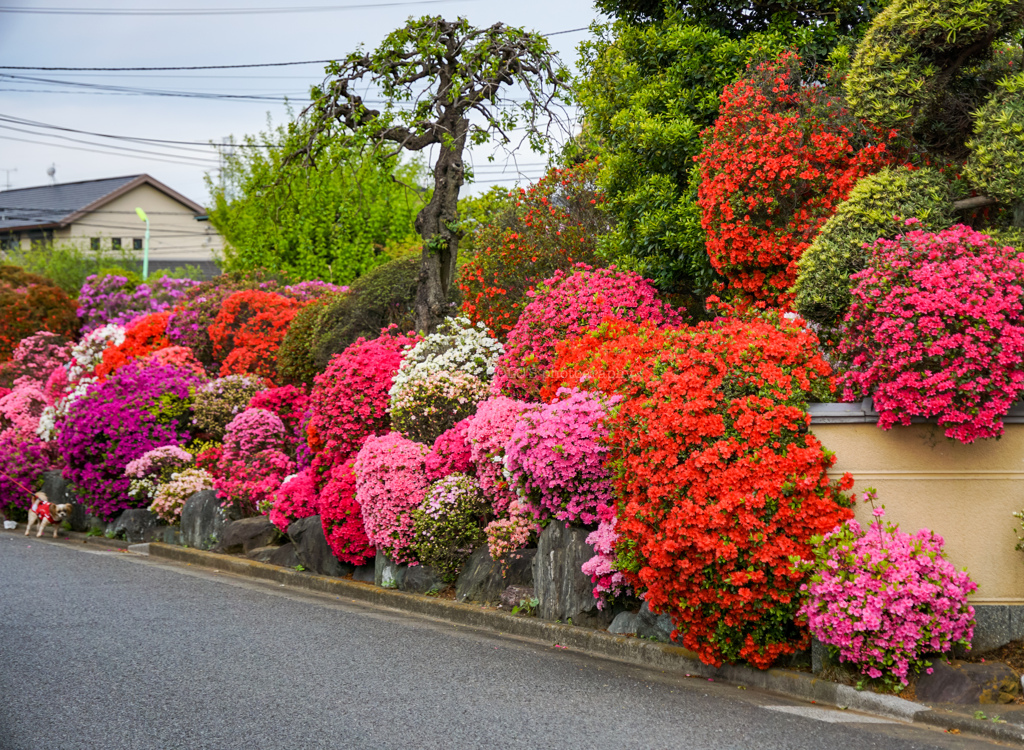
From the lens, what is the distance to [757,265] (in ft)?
29.3

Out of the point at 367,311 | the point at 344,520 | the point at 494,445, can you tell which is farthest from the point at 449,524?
the point at 367,311

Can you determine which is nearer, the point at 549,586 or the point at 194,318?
the point at 549,586

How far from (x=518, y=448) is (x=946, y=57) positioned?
183 inches

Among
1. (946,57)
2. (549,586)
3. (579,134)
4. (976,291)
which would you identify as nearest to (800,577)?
(976,291)

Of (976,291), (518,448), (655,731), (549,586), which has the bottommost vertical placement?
(655,731)

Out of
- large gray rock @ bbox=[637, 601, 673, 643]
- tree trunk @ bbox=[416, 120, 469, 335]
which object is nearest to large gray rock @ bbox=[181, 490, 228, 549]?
tree trunk @ bbox=[416, 120, 469, 335]

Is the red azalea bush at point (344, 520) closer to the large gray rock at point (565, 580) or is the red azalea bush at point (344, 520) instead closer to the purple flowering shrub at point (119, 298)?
the large gray rock at point (565, 580)

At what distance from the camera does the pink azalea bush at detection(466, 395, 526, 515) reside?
8977 mm

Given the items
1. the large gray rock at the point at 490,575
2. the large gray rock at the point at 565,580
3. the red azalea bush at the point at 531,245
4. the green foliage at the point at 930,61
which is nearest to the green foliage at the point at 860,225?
the green foliage at the point at 930,61

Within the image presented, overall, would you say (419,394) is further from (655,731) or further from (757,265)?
(655,731)

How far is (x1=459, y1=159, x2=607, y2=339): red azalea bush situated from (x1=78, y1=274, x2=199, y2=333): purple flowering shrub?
13.4m

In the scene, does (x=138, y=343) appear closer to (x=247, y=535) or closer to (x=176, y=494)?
(x=176, y=494)

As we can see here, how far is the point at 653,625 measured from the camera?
23.6ft

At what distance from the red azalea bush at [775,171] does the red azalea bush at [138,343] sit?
524 inches
